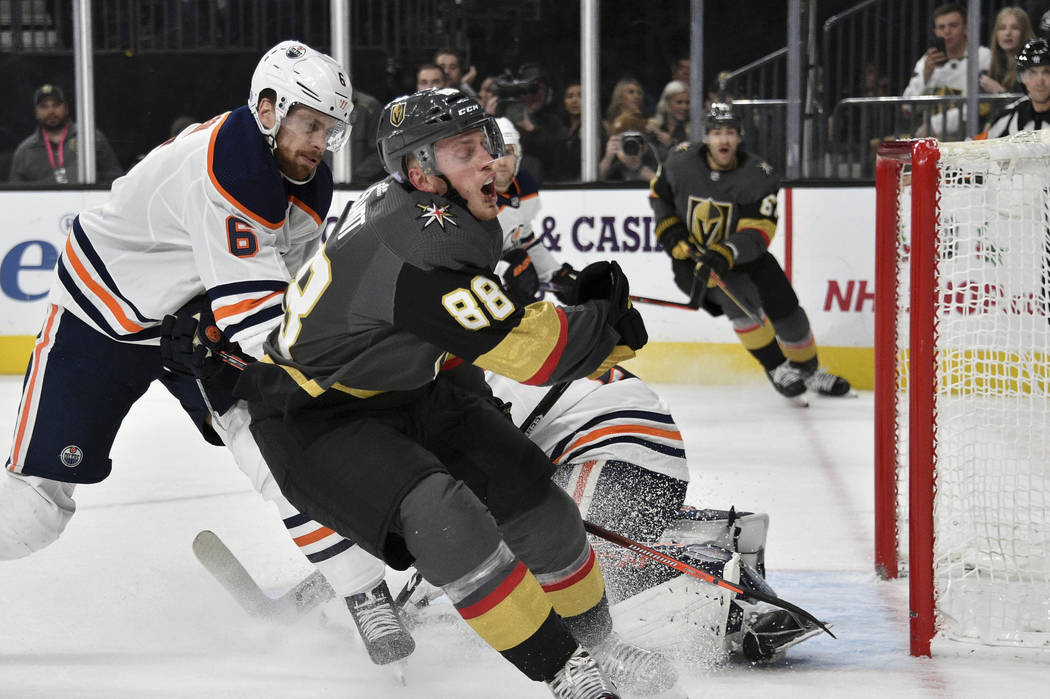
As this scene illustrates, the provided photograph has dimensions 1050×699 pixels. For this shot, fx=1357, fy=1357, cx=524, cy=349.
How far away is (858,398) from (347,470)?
152 inches

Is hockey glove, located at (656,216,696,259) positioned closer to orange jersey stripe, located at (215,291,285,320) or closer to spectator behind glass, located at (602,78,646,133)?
spectator behind glass, located at (602,78,646,133)

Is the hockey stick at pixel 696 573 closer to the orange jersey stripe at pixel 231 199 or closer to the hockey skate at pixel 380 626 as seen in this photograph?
the hockey skate at pixel 380 626

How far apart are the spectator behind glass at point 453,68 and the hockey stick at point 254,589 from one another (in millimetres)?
3818

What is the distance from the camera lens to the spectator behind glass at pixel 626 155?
19.4 ft

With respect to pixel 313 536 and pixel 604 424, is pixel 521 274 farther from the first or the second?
pixel 313 536

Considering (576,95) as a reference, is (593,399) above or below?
below

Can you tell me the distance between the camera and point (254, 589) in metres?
2.64

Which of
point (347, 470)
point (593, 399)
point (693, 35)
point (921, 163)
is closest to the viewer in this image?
point (347, 470)

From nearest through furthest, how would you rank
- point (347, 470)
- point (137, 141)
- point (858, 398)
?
point (347, 470), point (858, 398), point (137, 141)

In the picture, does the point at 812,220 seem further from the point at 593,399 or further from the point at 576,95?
the point at 593,399

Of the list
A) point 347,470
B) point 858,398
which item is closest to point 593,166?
point 858,398

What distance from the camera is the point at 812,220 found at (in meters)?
5.61

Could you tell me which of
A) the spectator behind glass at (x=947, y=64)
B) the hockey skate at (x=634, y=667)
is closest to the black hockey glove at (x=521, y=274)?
the spectator behind glass at (x=947, y=64)

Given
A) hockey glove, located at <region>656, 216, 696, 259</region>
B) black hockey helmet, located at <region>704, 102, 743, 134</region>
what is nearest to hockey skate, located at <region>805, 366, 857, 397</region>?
hockey glove, located at <region>656, 216, 696, 259</region>
